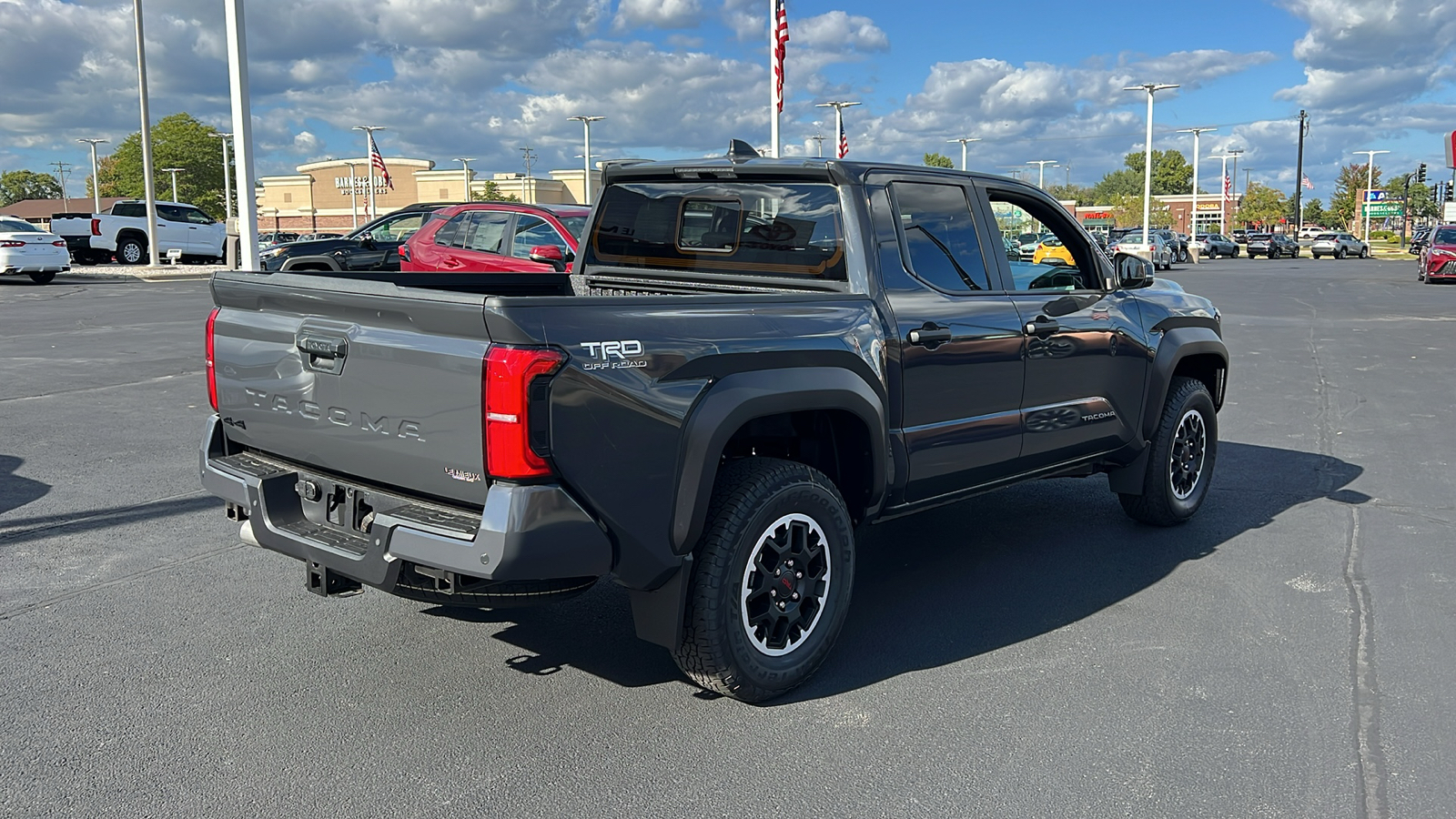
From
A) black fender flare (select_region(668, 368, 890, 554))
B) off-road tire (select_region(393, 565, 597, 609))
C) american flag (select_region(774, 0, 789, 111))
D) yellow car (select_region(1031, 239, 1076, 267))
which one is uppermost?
american flag (select_region(774, 0, 789, 111))

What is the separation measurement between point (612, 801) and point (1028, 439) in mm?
2708

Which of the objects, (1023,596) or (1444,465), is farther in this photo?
(1444,465)

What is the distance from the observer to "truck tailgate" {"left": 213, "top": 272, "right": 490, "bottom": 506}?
3346 millimetres

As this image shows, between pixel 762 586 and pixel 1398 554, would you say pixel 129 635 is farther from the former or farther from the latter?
pixel 1398 554

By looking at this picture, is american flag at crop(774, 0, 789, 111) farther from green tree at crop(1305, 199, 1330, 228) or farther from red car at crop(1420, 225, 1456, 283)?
green tree at crop(1305, 199, 1330, 228)

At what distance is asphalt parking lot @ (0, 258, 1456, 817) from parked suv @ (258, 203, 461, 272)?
11362 mm

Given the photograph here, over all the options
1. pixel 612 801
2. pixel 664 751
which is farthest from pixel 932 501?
pixel 612 801

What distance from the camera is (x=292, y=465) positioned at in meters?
4.06

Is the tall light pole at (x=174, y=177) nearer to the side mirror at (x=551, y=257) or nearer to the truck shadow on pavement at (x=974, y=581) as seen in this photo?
the side mirror at (x=551, y=257)

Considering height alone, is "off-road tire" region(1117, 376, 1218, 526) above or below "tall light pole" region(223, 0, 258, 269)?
below

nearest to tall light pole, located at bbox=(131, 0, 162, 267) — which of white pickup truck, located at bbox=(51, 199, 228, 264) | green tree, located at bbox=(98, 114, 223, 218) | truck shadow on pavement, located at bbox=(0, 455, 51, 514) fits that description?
white pickup truck, located at bbox=(51, 199, 228, 264)

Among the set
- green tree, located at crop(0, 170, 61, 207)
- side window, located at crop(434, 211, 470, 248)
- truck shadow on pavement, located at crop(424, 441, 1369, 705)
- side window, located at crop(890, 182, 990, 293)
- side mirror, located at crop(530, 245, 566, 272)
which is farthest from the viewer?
green tree, located at crop(0, 170, 61, 207)

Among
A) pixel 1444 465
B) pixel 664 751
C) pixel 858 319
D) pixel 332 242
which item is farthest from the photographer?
pixel 332 242

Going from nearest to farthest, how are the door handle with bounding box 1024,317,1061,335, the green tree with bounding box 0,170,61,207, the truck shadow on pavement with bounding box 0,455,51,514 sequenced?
the door handle with bounding box 1024,317,1061,335 → the truck shadow on pavement with bounding box 0,455,51,514 → the green tree with bounding box 0,170,61,207
